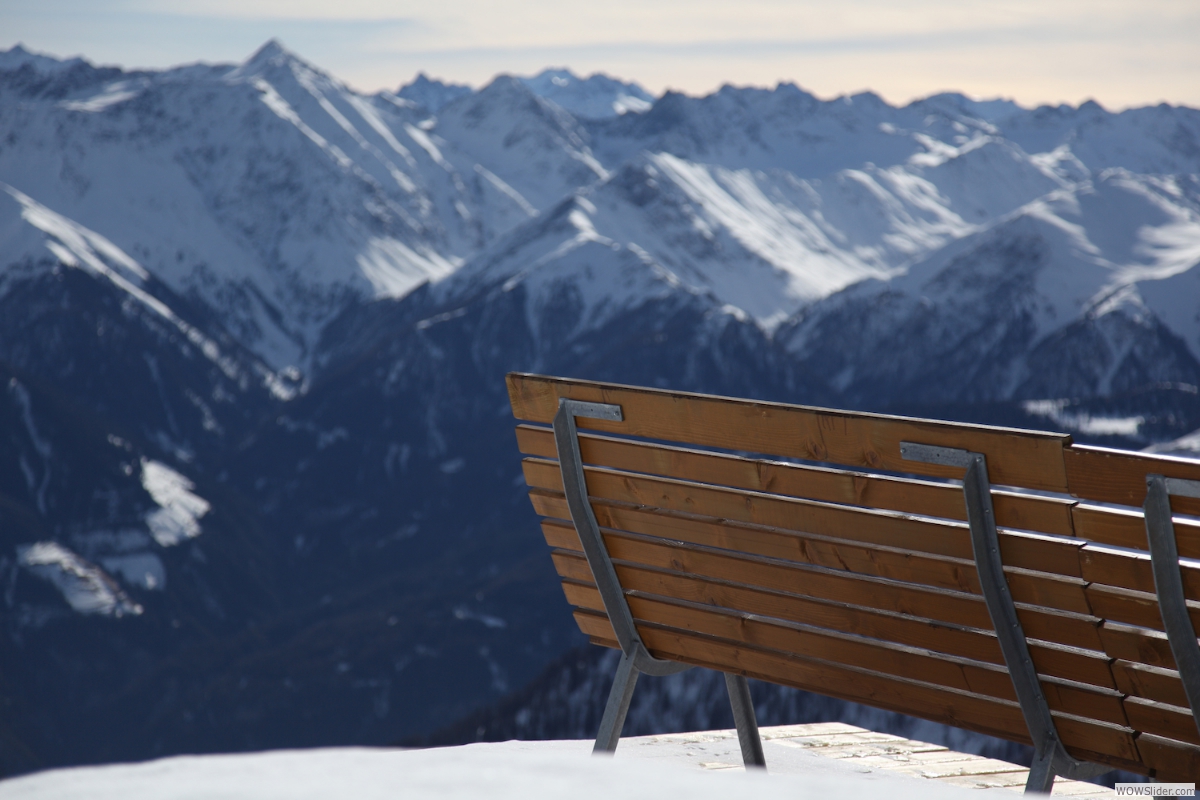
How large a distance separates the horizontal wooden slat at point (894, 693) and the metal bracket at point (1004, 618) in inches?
3.9

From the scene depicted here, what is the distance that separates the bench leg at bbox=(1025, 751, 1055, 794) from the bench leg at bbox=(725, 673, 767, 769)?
2183 millimetres

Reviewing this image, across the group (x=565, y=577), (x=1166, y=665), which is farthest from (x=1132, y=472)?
(x=565, y=577)

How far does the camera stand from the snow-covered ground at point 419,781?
15.2ft

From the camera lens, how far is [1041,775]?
5742mm

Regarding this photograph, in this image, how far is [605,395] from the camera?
684 centimetres

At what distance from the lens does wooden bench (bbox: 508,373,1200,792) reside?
4.96 metres

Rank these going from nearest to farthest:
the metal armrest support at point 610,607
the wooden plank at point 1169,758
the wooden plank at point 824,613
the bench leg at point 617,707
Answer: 1. the wooden plank at point 1169,758
2. the wooden plank at point 824,613
3. the metal armrest support at point 610,607
4. the bench leg at point 617,707

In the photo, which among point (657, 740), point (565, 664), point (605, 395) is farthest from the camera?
point (565, 664)

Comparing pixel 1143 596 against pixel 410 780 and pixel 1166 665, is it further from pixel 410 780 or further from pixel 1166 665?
pixel 410 780

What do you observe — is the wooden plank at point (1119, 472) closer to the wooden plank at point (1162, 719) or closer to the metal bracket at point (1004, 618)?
the metal bracket at point (1004, 618)

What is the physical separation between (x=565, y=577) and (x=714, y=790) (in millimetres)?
3447

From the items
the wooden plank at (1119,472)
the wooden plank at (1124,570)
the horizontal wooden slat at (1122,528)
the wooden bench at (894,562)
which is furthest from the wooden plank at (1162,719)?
the wooden plank at (1119,472)

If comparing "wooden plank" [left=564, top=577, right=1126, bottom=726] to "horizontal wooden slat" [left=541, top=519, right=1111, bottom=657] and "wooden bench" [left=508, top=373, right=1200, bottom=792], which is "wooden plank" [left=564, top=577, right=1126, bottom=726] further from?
"horizontal wooden slat" [left=541, top=519, right=1111, bottom=657]

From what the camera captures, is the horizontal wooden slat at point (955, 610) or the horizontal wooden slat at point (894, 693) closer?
the horizontal wooden slat at point (955, 610)
